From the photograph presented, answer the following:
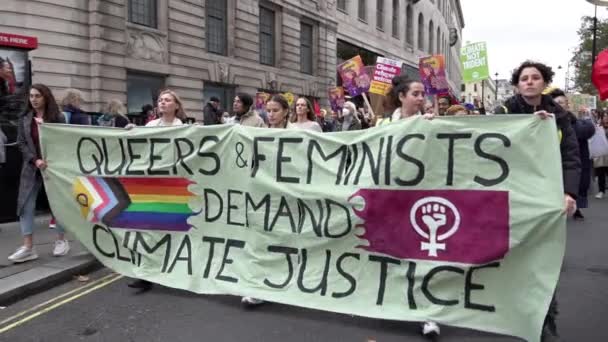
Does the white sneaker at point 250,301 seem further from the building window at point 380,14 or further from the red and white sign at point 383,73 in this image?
the building window at point 380,14

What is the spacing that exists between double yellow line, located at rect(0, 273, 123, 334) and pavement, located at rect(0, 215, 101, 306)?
279mm

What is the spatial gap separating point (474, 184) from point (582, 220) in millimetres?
5799

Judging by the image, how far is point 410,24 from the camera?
1770 inches

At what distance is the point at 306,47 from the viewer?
91.4 feet

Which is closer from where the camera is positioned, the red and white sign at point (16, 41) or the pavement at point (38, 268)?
the pavement at point (38, 268)

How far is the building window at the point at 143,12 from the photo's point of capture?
17250 mm

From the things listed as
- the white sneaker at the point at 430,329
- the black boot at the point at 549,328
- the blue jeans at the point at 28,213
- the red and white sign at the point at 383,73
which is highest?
the red and white sign at the point at 383,73

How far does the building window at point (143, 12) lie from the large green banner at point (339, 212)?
→ 13517 millimetres

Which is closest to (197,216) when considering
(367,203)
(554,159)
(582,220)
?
(367,203)

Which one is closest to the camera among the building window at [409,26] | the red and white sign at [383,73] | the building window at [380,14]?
the red and white sign at [383,73]

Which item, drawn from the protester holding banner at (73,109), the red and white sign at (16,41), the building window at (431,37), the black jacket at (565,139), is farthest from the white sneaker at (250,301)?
the building window at (431,37)

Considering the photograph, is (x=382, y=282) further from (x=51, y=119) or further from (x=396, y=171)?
(x=51, y=119)

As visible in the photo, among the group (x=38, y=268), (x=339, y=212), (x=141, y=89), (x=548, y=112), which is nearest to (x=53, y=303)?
(x=38, y=268)

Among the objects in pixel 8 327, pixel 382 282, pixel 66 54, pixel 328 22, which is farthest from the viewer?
pixel 328 22
